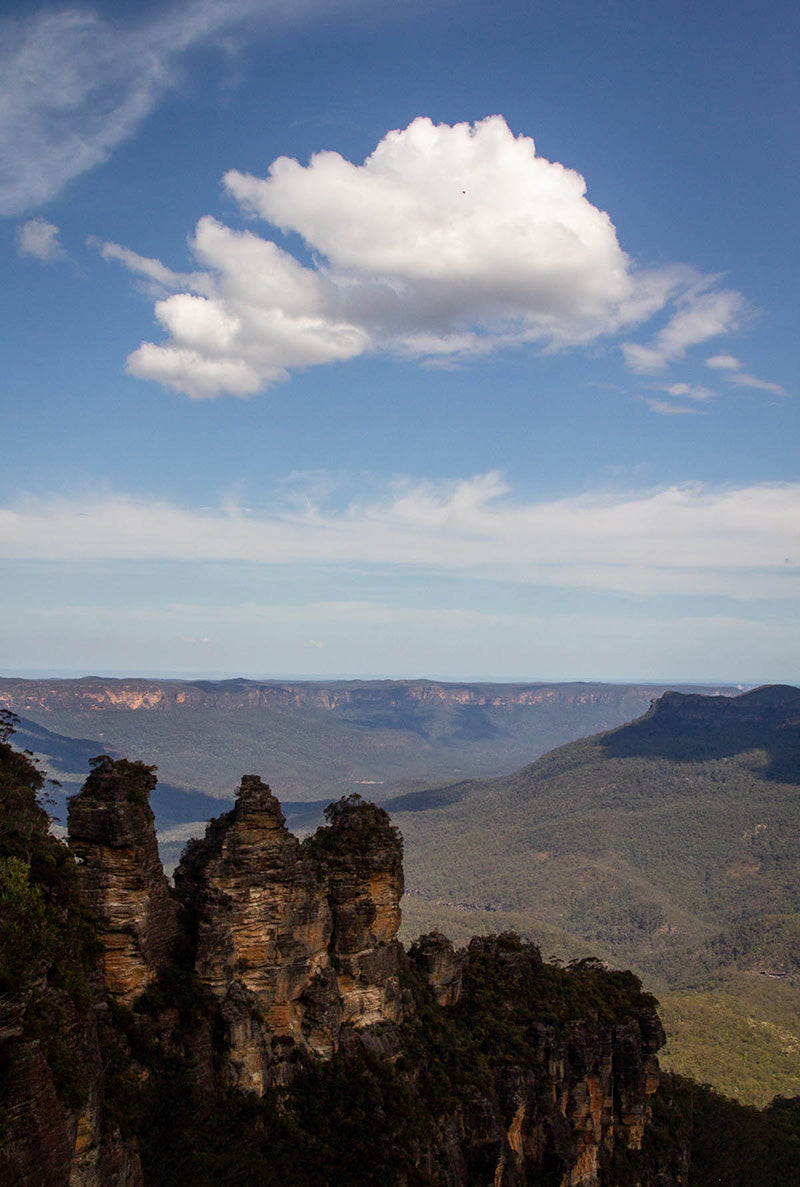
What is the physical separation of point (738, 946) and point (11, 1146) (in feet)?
517

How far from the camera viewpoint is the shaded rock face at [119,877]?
24.6m

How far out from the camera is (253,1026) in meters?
27.2

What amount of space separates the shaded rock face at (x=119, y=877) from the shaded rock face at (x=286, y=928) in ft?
7.23

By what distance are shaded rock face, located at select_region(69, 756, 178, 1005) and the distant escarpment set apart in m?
0.06

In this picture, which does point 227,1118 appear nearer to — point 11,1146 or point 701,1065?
point 11,1146

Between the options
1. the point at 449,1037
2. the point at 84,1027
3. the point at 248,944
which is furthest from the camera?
the point at 449,1037

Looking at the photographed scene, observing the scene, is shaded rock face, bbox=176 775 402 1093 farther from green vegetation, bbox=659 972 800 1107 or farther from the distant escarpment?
green vegetation, bbox=659 972 800 1107

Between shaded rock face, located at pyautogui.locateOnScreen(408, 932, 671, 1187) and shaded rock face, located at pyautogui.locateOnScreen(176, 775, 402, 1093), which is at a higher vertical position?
shaded rock face, located at pyautogui.locateOnScreen(176, 775, 402, 1093)

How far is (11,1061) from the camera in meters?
15.6

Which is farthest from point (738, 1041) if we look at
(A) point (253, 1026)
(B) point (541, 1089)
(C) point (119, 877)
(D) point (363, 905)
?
(C) point (119, 877)

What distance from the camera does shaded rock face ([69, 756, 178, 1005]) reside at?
2459cm

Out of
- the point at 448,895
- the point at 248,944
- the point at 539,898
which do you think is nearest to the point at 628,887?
the point at 539,898

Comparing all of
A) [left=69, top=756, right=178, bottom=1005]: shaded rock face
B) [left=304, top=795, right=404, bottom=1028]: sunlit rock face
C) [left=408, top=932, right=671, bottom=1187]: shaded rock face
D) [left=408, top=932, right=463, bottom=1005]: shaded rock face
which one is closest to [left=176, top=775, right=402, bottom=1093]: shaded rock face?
[left=304, top=795, right=404, bottom=1028]: sunlit rock face

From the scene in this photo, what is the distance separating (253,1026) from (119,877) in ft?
23.7
